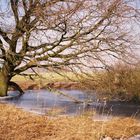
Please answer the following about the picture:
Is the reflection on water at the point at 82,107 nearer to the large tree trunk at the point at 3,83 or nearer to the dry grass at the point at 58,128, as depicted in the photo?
the large tree trunk at the point at 3,83

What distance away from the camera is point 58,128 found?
809cm

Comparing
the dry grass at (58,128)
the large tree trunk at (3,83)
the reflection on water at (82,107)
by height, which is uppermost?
the large tree trunk at (3,83)

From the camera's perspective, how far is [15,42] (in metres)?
16.1

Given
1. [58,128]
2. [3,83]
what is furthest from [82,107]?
[58,128]

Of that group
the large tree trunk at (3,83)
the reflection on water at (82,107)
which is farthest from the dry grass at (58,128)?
the large tree trunk at (3,83)

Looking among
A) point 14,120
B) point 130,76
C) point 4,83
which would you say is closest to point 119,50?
point 130,76

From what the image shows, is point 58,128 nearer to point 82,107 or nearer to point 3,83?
point 82,107

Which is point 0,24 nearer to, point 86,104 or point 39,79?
point 39,79

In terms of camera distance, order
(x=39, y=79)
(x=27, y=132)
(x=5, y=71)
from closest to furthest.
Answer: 1. (x=27, y=132)
2. (x=39, y=79)
3. (x=5, y=71)

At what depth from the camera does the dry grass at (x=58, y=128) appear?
24.1ft

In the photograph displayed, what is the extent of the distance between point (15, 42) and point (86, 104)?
12.6 feet

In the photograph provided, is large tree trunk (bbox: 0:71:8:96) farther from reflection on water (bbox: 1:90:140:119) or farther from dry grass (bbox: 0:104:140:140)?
dry grass (bbox: 0:104:140:140)

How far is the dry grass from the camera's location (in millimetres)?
7344

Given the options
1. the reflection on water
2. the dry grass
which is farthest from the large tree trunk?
the dry grass
